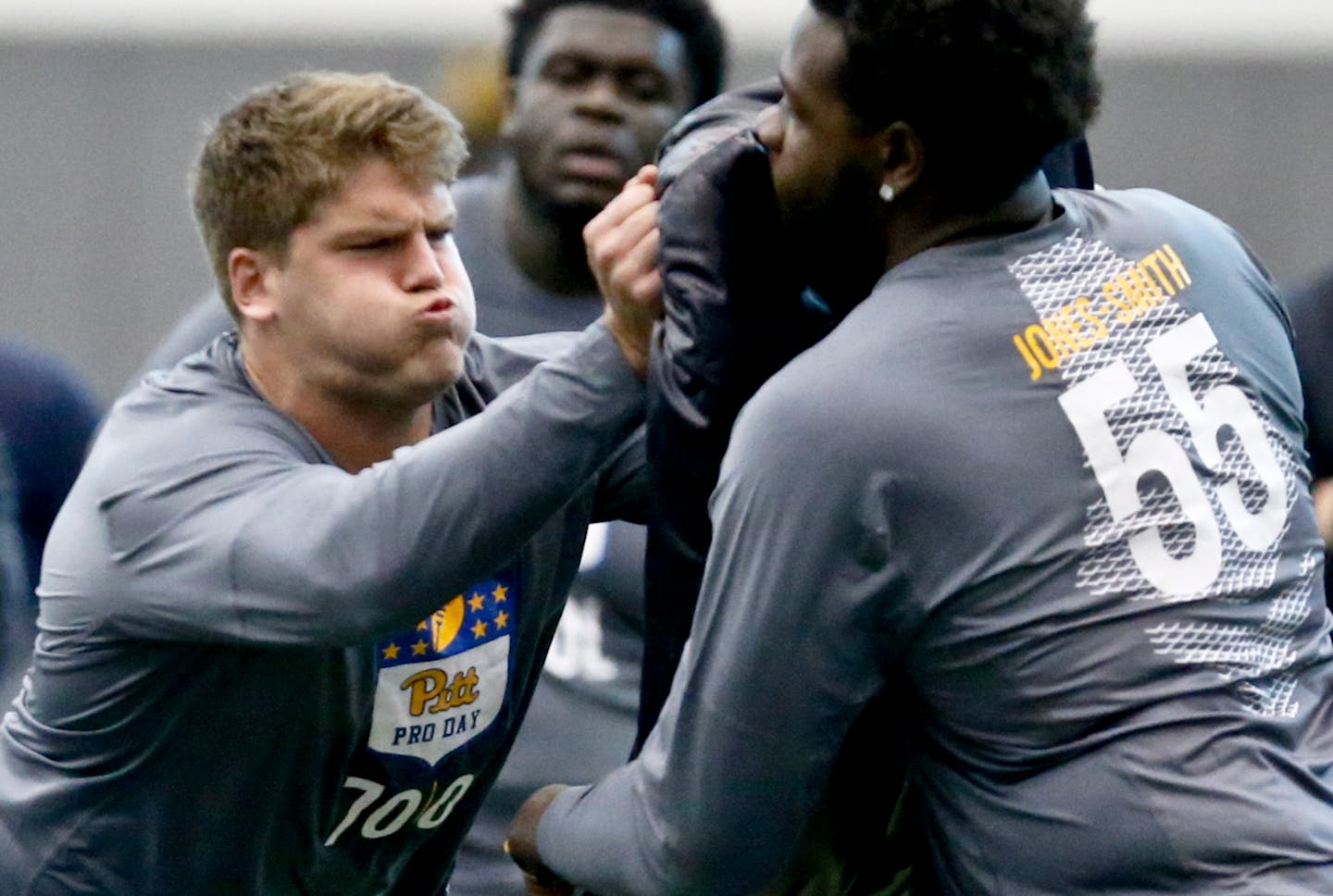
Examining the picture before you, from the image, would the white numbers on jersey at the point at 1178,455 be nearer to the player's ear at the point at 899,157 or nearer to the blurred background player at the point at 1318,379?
the player's ear at the point at 899,157

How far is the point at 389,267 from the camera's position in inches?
94.7

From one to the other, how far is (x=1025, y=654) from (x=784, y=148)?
0.54 meters

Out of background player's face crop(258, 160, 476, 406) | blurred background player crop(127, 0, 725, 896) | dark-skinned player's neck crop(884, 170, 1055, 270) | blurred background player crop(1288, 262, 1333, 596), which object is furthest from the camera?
blurred background player crop(1288, 262, 1333, 596)

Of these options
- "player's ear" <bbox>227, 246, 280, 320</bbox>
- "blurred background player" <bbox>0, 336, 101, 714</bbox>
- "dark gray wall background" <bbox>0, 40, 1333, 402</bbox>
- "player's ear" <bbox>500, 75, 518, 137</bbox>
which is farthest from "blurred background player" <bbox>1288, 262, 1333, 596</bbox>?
"dark gray wall background" <bbox>0, 40, 1333, 402</bbox>

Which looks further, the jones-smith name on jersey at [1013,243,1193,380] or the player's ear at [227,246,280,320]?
the player's ear at [227,246,280,320]

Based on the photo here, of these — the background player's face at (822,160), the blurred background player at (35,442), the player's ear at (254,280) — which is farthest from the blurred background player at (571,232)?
the background player's face at (822,160)

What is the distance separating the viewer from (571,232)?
3.88 metres

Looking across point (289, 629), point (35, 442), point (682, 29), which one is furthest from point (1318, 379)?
point (35, 442)

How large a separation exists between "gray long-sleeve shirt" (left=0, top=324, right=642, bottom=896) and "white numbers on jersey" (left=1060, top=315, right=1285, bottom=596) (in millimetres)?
474

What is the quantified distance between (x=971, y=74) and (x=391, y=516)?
70cm

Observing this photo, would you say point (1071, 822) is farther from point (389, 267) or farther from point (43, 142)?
point (43, 142)

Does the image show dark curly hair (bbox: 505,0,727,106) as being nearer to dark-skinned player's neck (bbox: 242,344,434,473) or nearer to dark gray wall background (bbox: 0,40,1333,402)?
dark-skinned player's neck (bbox: 242,344,434,473)

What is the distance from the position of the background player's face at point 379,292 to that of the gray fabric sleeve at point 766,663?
0.46 metres

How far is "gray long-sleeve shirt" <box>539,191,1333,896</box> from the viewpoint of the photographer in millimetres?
2016
